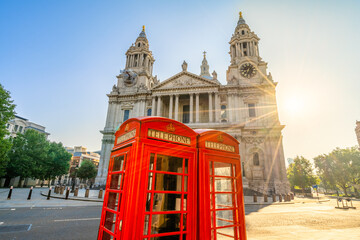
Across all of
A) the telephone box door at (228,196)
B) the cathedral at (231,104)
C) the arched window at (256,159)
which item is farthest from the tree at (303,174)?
the telephone box door at (228,196)

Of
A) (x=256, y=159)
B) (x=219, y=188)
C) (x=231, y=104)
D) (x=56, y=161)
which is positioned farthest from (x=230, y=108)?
(x=56, y=161)

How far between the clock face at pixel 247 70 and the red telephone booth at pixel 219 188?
32.2m

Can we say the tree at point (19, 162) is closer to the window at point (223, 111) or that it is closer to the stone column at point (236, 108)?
the window at point (223, 111)

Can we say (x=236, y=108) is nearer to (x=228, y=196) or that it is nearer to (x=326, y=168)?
(x=228, y=196)

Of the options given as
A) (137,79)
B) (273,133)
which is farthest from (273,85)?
(137,79)

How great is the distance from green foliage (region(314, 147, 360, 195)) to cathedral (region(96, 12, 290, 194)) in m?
24.6

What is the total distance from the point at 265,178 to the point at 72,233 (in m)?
26.7

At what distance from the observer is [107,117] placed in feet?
115

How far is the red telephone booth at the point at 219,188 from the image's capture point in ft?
10.9

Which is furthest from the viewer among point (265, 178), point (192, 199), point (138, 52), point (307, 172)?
point (307, 172)

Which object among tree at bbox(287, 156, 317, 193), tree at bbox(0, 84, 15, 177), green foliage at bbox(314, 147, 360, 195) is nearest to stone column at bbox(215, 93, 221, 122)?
tree at bbox(0, 84, 15, 177)

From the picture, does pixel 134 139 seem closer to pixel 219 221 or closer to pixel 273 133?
pixel 219 221

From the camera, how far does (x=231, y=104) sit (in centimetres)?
3136

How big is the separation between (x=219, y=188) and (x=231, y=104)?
94.7ft
